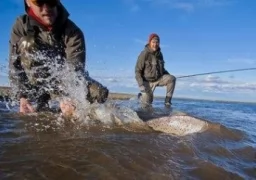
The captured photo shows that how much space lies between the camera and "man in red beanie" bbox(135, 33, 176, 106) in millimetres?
9539

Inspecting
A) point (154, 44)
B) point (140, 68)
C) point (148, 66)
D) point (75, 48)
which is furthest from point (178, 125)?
point (154, 44)

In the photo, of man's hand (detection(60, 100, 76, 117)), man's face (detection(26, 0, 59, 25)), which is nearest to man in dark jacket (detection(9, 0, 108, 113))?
man's face (detection(26, 0, 59, 25))

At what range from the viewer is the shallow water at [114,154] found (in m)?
2.04

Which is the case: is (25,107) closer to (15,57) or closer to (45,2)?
(15,57)

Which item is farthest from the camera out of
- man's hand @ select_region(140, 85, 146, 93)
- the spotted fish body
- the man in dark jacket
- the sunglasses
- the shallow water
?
man's hand @ select_region(140, 85, 146, 93)

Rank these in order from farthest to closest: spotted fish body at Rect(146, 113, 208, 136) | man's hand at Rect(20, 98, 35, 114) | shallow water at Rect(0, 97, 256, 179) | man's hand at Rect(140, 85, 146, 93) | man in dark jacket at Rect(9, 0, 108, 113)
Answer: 1. man's hand at Rect(140, 85, 146, 93)
2. man's hand at Rect(20, 98, 35, 114)
3. man in dark jacket at Rect(9, 0, 108, 113)
4. spotted fish body at Rect(146, 113, 208, 136)
5. shallow water at Rect(0, 97, 256, 179)

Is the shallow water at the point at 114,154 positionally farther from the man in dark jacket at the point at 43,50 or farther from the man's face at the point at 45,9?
the man's face at the point at 45,9

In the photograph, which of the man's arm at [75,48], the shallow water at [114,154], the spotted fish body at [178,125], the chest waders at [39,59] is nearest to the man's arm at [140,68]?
the chest waders at [39,59]

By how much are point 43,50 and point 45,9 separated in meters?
0.58

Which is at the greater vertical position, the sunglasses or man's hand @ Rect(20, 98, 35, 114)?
the sunglasses

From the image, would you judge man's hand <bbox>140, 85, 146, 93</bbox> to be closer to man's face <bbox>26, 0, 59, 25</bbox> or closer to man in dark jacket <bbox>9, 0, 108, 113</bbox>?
man in dark jacket <bbox>9, 0, 108, 113</bbox>

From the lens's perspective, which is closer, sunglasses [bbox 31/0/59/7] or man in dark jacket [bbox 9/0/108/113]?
sunglasses [bbox 31/0/59/7]

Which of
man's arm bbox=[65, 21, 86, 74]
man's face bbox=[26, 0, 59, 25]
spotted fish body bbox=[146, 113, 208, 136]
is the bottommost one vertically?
spotted fish body bbox=[146, 113, 208, 136]

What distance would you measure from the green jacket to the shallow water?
236 inches
